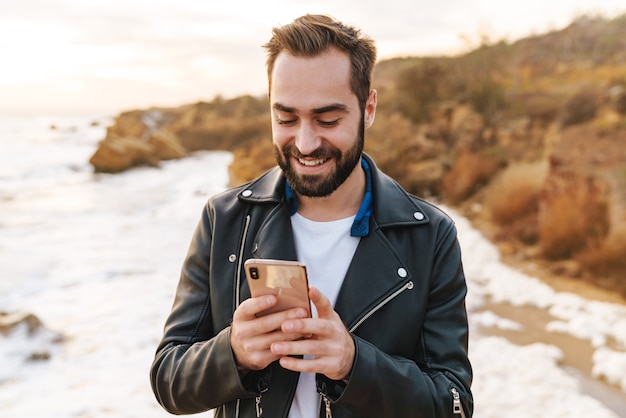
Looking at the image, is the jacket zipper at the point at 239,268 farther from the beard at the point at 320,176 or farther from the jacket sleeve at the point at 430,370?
the jacket sleeve at the point at 430,370

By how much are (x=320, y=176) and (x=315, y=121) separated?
0.18 meters

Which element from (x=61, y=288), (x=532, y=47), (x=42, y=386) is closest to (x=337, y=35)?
(x=42, y=386)

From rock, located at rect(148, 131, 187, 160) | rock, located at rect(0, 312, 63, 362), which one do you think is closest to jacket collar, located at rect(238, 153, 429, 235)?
rock, located at rect(0, 312, 63, 362)

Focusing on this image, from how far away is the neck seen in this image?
1.92 metres

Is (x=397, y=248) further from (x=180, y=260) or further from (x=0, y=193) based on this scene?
(x=0, y=193)

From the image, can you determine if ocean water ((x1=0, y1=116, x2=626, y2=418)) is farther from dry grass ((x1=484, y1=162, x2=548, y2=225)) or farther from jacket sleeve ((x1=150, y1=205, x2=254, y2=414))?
jacket sleeve ((x1=150, y1=205, x2=254, y2=414))

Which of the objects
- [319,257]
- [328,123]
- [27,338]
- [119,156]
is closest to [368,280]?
[319,257]

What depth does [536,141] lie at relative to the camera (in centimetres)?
1255

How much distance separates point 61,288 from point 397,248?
7.70m

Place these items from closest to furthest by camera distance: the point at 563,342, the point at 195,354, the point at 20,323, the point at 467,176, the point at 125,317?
1. the point at 195,354
2. the point at 563,342
3. the point at 20,323
4. the point at 125,317
5. the point at 467,176

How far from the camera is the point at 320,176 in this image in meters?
1.82

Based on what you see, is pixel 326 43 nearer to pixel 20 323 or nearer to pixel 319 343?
pixel 319 343

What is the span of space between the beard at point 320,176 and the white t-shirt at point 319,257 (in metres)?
0.12

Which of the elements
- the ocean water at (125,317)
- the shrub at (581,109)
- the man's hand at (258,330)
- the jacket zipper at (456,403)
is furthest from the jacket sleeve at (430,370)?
the shrub at (581,109)
